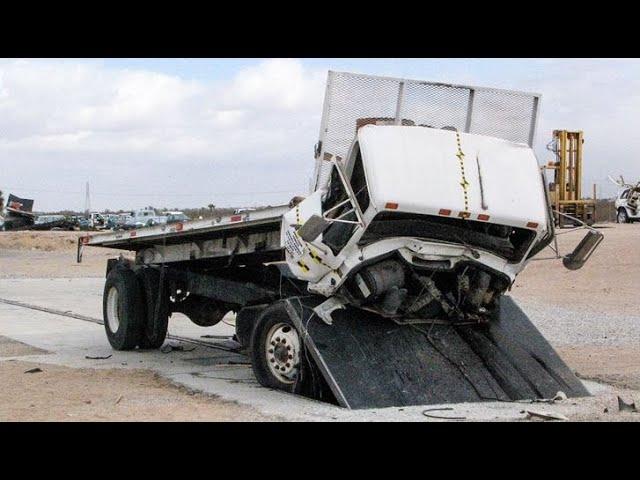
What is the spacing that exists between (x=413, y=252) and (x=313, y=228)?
97cm

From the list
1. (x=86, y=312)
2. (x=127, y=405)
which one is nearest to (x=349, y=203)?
(x=127, y=405)

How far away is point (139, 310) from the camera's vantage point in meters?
14.4

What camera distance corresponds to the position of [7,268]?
1410 inches

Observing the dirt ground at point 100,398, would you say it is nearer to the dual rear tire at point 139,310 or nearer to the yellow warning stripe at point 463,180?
the dual rear tire at point 139,310

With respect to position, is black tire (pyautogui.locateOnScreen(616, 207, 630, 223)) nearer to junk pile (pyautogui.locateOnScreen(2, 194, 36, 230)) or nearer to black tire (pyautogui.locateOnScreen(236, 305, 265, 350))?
junk pile (pyautogui.locateOnScreen(2, 194, 36, 230))

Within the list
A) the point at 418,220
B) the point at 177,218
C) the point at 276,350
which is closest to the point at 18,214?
→ the point at 177,218

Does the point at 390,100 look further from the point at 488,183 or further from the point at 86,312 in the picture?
the point at 86,312

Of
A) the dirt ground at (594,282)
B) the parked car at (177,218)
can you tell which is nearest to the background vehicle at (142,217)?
the parked car at (177,218)

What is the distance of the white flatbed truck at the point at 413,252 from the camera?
9602 mm

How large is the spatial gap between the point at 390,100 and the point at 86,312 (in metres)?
11.4

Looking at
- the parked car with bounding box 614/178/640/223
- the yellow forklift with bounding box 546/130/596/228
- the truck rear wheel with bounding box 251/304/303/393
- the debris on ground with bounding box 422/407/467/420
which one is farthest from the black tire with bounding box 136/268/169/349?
the parked car with bounding box 614/178/640/223

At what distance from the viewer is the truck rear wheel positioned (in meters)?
10.3

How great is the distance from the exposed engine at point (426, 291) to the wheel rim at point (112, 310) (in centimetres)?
545

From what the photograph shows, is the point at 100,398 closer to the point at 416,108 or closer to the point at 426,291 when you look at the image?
the point at 426,291
